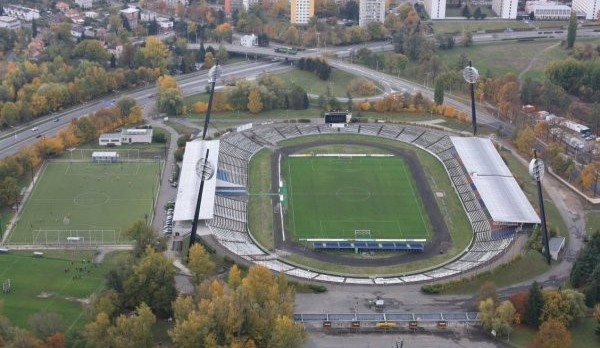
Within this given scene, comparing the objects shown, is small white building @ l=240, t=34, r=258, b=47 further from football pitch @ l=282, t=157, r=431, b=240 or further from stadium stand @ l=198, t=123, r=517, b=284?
football pitch @ l=282, t=157, r=431, b=240

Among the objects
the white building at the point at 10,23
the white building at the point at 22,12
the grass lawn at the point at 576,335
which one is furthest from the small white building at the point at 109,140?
the white building at the point at 22,12

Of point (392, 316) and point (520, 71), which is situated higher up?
point (520, 71)

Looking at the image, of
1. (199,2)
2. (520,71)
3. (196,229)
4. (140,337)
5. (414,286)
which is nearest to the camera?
(140,337)

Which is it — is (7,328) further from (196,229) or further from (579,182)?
(579,182)


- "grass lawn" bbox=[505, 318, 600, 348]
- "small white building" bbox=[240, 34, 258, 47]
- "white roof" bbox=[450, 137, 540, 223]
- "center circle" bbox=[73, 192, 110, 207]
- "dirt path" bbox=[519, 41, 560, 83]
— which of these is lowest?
"grass lawn" bbox=[505, 318, 600, 348]

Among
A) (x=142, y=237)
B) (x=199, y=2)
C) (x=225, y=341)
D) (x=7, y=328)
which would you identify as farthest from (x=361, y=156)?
(x=199, y=2)

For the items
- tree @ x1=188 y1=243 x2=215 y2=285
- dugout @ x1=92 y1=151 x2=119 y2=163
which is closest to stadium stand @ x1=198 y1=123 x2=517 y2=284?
tree @ x1=188 y1=243 x2=215 y2=285
